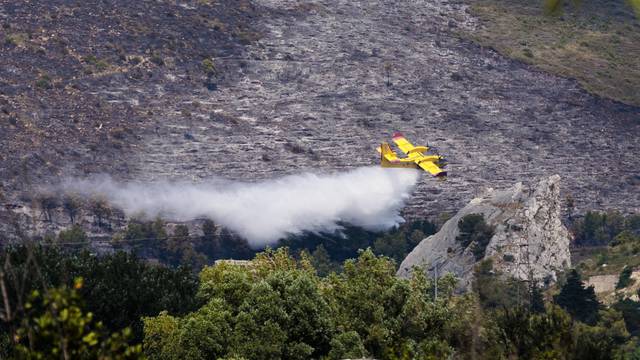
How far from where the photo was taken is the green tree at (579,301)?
13925 centimetres

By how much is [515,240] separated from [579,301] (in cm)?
3430

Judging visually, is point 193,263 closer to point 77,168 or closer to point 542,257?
point 77,168

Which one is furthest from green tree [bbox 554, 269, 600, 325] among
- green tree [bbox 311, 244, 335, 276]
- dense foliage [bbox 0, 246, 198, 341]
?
dense foliage [bbox 0, 246, 198, 341]

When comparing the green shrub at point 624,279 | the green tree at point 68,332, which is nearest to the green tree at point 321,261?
the green shrub at point 624,279

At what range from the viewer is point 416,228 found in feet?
652

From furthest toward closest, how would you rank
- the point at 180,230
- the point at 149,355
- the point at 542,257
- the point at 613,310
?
1. the point at 180,230
2. the point at 542,257
3. the point at 613,310
4. the point at 149,355

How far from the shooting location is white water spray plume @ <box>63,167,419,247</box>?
19325cm

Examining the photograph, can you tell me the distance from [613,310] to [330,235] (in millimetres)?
61036

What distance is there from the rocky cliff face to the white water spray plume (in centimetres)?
1194

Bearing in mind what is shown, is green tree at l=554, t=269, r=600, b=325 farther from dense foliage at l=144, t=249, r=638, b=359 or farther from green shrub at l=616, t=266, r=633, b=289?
dense foliage at l=144, t=249, r=638, b=359

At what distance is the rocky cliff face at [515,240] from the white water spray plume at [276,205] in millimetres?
11939

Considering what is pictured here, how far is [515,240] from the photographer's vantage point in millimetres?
177500

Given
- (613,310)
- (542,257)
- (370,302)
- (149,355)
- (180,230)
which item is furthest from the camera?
(180,230)

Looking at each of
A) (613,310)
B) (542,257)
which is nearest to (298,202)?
(542,257)
